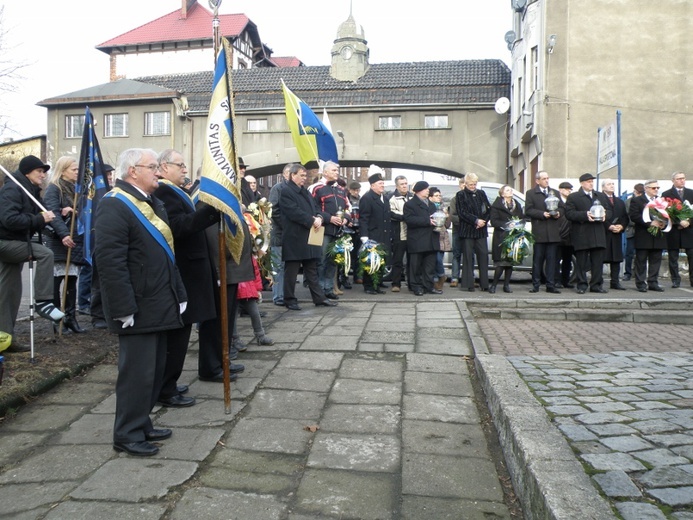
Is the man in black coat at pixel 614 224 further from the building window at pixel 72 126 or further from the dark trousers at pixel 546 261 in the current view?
the building window at pixel 72 126

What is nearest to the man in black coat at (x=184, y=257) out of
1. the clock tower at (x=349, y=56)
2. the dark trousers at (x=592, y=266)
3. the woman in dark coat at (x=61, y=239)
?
the woman in dark coat at (x=61, y=239)

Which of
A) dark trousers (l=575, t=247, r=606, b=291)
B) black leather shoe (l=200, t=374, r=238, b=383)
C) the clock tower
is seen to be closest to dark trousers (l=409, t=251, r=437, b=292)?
dark trousers (l=575, t=247, r=606, b=291)

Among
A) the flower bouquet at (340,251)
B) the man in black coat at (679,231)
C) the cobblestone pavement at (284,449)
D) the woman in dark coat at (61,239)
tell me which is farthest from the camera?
the man in black coat at (679,231)

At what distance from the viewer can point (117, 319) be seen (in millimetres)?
4223

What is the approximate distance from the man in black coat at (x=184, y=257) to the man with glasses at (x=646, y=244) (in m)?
8.81

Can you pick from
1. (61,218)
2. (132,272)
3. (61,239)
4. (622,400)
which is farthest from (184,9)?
(622,400)

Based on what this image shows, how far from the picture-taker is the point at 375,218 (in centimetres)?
1164

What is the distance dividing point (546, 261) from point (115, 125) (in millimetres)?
35323

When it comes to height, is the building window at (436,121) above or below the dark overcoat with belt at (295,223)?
above

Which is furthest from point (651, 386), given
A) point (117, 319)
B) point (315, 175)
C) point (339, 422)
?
point (315, 175)

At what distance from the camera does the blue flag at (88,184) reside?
738 cm

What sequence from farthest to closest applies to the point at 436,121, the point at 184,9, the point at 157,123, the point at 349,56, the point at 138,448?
the point at 184,9, the point at 349,56, the point at 157,123, the point at 436,121, the point at 138,448

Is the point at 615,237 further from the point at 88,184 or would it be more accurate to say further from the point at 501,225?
the point at 88,184

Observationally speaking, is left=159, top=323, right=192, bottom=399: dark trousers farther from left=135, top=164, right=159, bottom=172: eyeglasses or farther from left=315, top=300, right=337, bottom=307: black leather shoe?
left=315, top=300, right=337, bottom=307: black leather shoe
